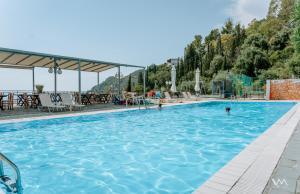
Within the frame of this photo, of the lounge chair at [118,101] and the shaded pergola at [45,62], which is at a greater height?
the shaded pergola at [45,62]

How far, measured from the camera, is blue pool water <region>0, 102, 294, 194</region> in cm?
371

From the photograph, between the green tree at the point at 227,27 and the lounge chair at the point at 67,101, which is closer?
the lounge chair at the point at 67,101

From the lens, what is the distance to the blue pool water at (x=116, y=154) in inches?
146

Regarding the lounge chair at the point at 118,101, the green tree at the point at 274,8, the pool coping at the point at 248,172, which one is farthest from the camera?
the green tree at the point at 274,8

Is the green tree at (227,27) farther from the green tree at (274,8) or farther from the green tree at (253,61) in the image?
the green tree at (253,61)

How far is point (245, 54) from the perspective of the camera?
32.7 metres

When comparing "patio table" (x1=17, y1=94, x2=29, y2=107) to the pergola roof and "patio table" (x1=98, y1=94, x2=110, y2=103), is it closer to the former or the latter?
the pergola roof

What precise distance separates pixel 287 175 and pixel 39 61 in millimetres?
12536

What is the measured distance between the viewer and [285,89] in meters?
20.0

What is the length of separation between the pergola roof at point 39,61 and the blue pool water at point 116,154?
3624 millimetres

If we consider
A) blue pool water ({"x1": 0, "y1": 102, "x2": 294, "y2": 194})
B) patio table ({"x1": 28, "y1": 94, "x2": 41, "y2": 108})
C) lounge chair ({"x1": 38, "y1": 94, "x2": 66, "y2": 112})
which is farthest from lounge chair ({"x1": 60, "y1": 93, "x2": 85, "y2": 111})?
blue pool water ({"x1": 0, "y1": 102, "x2": 294, "y2": 194})

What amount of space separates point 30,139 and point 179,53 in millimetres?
44302

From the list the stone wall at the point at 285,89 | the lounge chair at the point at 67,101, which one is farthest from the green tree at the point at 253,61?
the lounge chair at the point at 67,101

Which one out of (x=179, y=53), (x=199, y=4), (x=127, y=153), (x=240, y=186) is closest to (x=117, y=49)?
(x=199, y=4)
